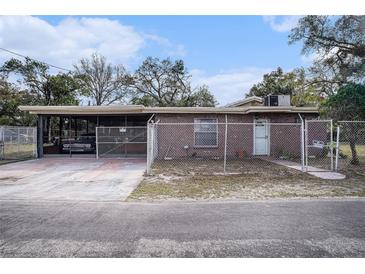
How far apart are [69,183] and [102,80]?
30587 millimetres

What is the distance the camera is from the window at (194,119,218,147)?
15602 millimetres

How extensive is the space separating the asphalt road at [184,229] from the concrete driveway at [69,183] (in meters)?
0.81

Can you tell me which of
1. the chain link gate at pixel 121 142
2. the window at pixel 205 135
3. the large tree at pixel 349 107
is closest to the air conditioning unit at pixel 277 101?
the window at pixel 205 135

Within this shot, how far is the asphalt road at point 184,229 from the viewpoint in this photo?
3705mm

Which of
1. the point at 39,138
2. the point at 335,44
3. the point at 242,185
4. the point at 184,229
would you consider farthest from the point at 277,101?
the point at 39,138

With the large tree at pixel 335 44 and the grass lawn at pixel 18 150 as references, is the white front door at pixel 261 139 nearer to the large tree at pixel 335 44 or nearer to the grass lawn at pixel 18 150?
the large tree at pixel 335 44

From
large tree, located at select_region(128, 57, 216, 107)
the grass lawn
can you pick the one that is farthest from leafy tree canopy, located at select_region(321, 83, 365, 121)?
large tree, located at select_region(128, 57, 216, 107)

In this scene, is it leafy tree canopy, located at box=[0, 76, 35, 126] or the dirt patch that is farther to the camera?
leafy tree canopy, located at box=[0, 76, 35, 126]

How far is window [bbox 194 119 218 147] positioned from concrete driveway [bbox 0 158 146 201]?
5095 mm

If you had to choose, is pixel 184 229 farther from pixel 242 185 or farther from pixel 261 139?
pixel 261 139

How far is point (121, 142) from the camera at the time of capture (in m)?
16.3

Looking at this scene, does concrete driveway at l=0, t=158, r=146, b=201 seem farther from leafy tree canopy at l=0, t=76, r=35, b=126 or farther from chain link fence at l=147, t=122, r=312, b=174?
leafy tree canopy at l=0, t=76, r=35, b=126

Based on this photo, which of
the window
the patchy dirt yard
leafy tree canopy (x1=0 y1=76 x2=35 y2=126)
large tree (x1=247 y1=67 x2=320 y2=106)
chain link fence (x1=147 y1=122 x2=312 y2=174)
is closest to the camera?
the patchy dirt yard
